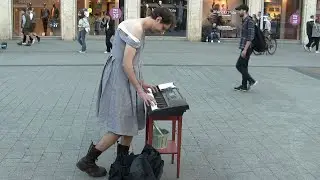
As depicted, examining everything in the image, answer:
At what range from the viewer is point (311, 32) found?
67.4ft

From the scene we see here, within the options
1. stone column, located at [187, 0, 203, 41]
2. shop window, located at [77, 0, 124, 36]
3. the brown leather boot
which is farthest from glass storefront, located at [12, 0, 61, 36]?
the brown leather boot

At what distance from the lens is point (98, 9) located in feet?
82.0

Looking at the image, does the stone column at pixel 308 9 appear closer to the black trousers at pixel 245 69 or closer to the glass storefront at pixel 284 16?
the glass storefront at pixel 284 16

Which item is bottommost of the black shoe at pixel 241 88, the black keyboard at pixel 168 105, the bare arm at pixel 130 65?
the black shoe at pixel 241 88

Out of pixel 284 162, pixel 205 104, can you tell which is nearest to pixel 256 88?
pixel 205 104

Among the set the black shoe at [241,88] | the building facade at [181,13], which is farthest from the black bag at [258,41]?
the building facade at [181,13]

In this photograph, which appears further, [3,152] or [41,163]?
[3,152]

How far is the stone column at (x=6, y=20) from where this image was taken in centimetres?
2336

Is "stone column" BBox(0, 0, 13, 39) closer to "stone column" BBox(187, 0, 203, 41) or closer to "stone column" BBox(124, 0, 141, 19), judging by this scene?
"stone column" BBox(124, 0, 141, 19)

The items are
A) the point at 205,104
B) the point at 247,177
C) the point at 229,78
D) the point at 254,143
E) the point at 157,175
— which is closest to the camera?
the point at 157,175

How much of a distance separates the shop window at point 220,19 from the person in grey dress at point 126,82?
68.0 ft

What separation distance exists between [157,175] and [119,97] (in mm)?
819

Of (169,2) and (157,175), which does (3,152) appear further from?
(169,2)

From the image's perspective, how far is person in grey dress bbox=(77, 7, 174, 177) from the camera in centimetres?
460
